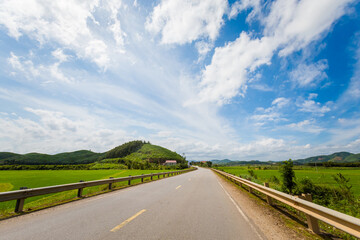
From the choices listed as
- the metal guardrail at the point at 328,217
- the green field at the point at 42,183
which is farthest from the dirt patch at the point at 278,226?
the green field at the point at 42,183

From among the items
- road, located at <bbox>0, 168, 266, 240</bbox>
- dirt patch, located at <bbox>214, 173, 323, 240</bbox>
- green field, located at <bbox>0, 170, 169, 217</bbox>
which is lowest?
green field, located at <bbox>0, 170, 169, 217</bbox>

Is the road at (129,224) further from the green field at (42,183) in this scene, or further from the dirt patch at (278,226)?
the green field at (42,183)

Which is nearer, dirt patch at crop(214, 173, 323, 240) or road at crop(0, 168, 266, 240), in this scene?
road at crop(0, 168, 266, 240)

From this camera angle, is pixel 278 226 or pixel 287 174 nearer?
pixel 278 226

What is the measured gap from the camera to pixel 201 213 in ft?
18.9

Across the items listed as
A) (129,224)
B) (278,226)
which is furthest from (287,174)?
(129,224)

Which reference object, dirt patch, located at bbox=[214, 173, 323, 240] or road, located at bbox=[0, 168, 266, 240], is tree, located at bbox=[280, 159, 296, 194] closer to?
dirt patch, located at bbox=[214, 173, 323, 240]

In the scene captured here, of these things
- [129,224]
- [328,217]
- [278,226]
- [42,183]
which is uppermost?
[328,217]

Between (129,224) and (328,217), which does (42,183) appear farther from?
(328,217)

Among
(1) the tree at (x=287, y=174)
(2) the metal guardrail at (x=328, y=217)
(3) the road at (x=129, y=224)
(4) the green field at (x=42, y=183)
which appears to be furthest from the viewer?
(1) the tree at (x=287, y=174)

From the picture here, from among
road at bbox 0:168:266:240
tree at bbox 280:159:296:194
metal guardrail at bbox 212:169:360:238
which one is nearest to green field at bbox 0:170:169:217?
road at bbox 0:168:266:240

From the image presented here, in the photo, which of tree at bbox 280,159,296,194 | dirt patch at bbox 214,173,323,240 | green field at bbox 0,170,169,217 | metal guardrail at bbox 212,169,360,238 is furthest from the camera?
tree at bbox 280,159,296,194

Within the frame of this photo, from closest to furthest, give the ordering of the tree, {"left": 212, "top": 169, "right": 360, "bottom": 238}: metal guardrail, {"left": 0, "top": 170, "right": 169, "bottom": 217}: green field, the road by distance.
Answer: {"left": 212, "top": 169, "right": 360, "bottom": 238}: metal guardrail < the road < {"left": 0, "top": 170, "right": 169, "bottom": 217}: green field < the tree

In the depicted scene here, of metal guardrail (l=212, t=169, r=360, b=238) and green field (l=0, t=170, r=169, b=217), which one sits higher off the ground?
metal guardrail (l=212, t=169, r=360, b=238)
